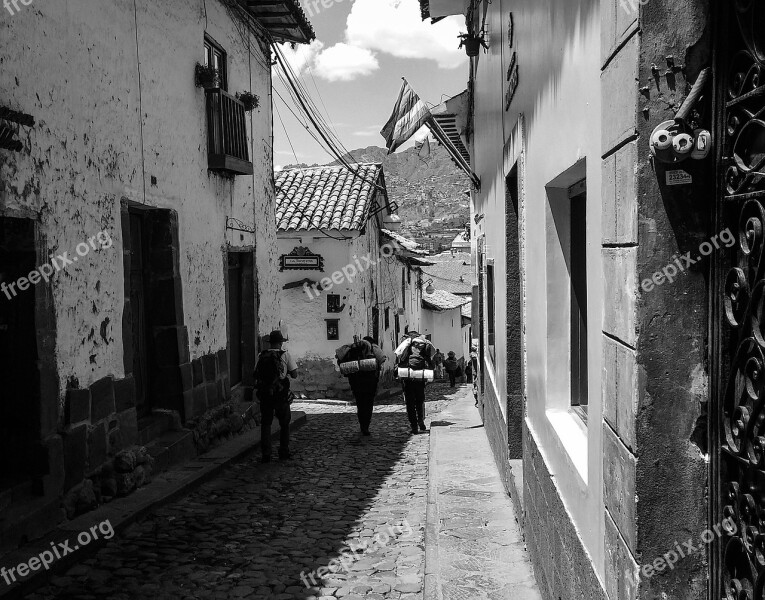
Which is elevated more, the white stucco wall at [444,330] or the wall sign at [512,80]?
the wall sign at [512,80]

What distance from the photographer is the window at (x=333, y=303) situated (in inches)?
659

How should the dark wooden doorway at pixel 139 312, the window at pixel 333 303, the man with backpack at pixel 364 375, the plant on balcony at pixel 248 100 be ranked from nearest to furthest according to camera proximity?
the dark wooden doorway at pixel 139 312 → the plant on balcony at pixel 248 100 → the man with backpack at pixel 364 375 → the window at pixel 333 303

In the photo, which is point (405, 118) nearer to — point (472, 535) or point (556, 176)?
point (472, 535)

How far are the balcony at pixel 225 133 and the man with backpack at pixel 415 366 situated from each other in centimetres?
325

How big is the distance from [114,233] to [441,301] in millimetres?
27395

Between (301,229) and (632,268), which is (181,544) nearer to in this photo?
(632,268)

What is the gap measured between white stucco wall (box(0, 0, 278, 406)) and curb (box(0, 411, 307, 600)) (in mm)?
1064

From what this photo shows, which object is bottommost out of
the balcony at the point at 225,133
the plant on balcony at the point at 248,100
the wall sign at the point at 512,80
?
the wall sign at the point at 512,80

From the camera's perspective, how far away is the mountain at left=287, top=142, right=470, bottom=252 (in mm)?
76812

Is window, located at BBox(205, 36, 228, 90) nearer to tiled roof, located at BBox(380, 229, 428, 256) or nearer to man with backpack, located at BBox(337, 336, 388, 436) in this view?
man with backpack, located at BBox(337, 336, 388, 436)

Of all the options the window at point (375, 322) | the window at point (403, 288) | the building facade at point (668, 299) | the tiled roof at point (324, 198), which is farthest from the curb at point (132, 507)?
the window at point (403, 288)

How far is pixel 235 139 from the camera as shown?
9.81 m

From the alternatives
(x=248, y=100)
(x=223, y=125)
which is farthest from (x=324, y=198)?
(x=223, y=125)

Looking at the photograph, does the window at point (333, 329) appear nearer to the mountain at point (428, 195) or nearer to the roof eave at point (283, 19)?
the roof eave at point (283, 19)
